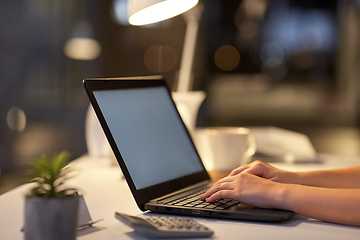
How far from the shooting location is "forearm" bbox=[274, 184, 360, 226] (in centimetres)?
58

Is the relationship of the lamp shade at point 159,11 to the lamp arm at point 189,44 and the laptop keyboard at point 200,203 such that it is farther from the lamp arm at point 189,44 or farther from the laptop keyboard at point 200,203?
the lamp arm at point 189,44

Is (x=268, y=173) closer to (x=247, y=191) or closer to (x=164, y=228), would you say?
(x=247, y=191)

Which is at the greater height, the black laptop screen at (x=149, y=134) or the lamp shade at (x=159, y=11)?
the lamp shade at (x=159, y=11)

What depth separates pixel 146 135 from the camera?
77 centimetres

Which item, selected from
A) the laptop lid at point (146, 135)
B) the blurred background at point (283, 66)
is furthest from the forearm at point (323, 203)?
the blurred background at point (283, 66)

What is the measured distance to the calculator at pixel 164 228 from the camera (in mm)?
502

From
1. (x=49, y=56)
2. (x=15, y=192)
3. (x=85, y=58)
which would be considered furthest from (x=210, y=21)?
(x=15, y=192)

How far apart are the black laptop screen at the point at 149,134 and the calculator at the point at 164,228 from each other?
0.48 ft

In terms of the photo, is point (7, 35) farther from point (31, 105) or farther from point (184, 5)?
point (184, 5)

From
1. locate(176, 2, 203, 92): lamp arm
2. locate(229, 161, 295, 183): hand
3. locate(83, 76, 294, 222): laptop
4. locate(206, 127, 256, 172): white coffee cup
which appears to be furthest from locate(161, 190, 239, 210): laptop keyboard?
locate(176, 2, 203, 92): lamp arm

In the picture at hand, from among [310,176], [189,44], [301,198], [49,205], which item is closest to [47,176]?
[49,205]

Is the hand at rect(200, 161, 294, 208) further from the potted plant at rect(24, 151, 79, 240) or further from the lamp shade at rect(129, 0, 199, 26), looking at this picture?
the lamp shade at rect(129, 0, 199, 26)

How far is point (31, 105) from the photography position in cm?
256

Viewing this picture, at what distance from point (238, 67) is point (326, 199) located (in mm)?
4317
